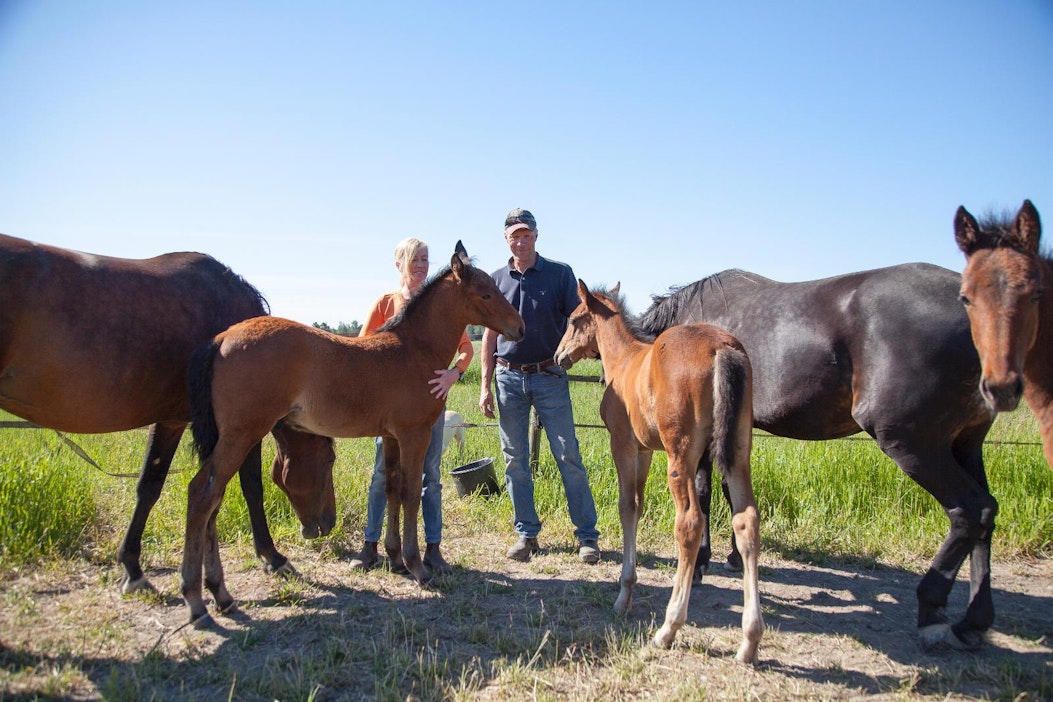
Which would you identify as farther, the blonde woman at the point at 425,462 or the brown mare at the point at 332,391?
the blonde woman at the point at 425,462

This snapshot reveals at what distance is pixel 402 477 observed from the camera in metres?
4.73

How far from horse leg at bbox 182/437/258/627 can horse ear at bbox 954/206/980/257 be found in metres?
4.14

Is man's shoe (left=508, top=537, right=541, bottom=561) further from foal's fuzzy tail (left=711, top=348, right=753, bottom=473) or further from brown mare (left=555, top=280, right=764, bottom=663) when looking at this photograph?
foal's fuzzy tail (left=711, top=348, right=753, bottom=473)

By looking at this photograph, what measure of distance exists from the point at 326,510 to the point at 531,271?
2525mm

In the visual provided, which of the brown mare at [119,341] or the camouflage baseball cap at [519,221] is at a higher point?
the camouflage baseball cap at [519,221]

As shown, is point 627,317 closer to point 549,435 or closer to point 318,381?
point 549,435

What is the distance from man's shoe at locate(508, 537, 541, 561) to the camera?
5.30 metres

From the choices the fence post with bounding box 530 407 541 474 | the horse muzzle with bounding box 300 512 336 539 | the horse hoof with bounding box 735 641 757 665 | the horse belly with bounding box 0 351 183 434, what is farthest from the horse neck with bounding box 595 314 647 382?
the horse belly with bounding box 0 351 183 434

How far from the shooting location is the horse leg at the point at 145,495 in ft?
14.4

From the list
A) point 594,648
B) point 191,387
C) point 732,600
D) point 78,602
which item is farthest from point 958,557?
point 78,602

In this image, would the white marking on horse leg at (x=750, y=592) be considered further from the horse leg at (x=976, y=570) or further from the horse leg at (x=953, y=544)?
the horse leg at (x=976, y=570)

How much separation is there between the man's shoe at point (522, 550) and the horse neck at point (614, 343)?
157cm

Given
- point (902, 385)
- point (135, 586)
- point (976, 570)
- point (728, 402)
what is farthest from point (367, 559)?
point (976, 570)

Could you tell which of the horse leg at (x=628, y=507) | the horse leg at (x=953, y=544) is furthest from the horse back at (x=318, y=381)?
the horse leg at (x=953, y=544)
